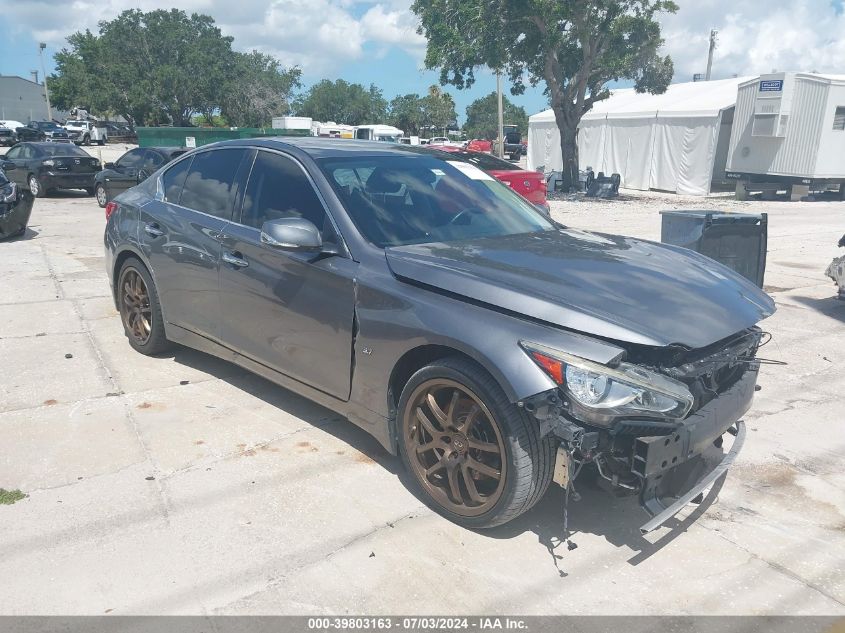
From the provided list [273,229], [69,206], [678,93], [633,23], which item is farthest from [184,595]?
[678,93]

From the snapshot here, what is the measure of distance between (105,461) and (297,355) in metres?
1.25

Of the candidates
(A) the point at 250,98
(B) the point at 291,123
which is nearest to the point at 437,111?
(A) the point at 250,98

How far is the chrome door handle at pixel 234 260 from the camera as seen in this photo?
172 inches

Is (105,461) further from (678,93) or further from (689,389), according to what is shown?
(678,93)

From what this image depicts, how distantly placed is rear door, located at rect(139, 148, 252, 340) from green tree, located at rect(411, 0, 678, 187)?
19.0 m

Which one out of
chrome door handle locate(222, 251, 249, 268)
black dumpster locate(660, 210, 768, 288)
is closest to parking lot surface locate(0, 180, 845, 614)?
chrome door handle locate(222, 251, 249, 268)

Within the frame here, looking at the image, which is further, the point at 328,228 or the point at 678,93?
the point at 678,93

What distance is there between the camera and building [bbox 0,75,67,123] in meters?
95.4

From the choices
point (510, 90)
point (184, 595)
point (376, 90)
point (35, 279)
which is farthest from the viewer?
point (376, 90)

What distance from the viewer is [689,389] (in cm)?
304

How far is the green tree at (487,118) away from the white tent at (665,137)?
49169 mm

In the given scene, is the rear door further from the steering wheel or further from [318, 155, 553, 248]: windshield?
the steering wheel

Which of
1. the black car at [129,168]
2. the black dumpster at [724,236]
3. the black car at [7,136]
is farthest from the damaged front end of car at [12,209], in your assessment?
the black car at [7,136]

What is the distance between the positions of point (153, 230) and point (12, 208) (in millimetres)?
8098
